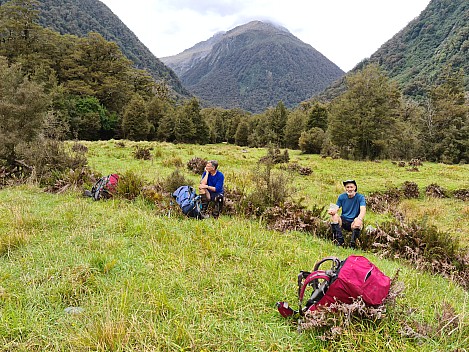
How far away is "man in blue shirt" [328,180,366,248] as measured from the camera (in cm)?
543

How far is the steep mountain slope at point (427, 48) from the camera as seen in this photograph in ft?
263

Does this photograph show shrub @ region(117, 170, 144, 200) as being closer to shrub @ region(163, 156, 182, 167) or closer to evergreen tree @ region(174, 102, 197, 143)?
shrub @ region(163, 156, 182, 167)

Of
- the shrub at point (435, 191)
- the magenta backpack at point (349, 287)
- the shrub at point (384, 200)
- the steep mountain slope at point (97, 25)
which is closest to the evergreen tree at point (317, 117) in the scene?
the shrub at point (435, 191)

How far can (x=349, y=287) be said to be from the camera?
2.50 meters

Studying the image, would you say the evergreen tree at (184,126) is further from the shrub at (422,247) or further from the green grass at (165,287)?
the shrub at (422,247)

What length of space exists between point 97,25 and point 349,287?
142 m

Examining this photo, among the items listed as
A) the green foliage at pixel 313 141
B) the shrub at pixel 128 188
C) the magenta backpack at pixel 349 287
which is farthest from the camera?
the green foliage at pixel 313 141

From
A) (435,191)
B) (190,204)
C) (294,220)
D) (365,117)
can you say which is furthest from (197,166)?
(365,117)

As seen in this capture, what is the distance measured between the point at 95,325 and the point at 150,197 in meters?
4.98

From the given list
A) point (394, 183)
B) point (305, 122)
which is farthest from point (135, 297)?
point (305, 122)

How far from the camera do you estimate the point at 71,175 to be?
344 inches

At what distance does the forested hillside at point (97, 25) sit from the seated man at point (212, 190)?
108 m

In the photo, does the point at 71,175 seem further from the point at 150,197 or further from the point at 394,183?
the point at 394,183

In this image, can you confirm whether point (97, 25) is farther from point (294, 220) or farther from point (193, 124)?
point (294, 220)
